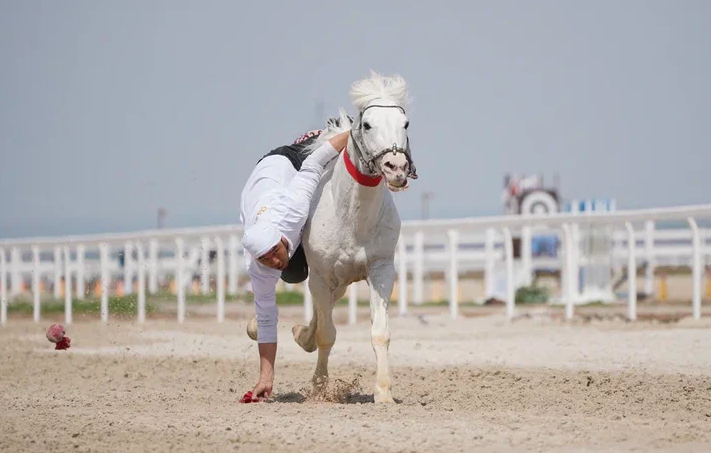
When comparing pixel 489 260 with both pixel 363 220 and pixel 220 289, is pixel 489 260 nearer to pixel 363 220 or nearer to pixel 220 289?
pixel 220 289

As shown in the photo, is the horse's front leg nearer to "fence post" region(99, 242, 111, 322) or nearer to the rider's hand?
the rider's hand

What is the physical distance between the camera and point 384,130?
693 cm

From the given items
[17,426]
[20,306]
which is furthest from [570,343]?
[20,306]

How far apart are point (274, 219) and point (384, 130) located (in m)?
1.06

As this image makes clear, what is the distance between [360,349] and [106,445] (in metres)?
5.93

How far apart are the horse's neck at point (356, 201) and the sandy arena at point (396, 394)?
116 cm

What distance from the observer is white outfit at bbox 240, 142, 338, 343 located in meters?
7.54

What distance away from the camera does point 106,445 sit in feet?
19.0

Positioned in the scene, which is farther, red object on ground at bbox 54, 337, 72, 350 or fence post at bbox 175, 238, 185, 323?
fence post at bbox 175, 238, 185, 323

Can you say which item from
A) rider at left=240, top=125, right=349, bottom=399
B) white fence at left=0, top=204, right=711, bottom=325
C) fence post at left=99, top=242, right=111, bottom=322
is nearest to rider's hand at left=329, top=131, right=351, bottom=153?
rider at left=240, top=125, right=349, bottom=399

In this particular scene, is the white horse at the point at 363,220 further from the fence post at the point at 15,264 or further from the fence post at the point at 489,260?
the fence post at the point at 15,264

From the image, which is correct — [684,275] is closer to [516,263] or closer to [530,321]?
[516,263]

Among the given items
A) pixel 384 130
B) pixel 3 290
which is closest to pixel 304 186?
pixel 384 130

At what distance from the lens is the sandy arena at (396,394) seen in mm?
5824
